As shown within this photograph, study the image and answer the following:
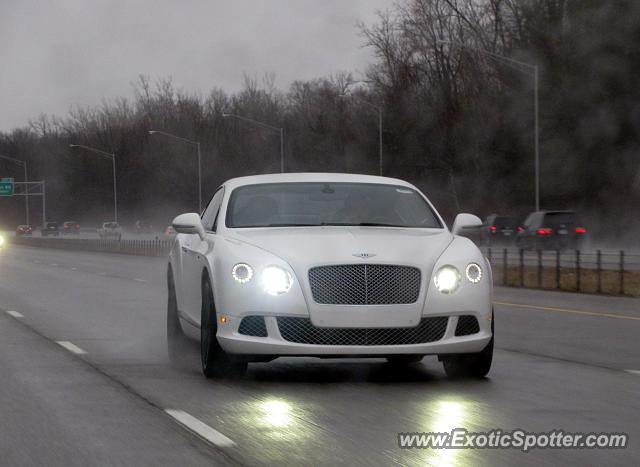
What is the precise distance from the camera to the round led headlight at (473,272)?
9.84 m

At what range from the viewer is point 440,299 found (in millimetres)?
9625

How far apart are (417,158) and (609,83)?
1110 inches

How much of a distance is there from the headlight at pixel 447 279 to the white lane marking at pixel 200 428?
2316 mm

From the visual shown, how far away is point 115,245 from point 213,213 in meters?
52.9

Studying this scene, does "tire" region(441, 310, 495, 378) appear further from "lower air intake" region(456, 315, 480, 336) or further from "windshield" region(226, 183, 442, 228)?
"windshield" region(226, 183, 442, 228)

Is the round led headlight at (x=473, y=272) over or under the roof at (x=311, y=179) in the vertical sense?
under

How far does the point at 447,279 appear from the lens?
383 inches

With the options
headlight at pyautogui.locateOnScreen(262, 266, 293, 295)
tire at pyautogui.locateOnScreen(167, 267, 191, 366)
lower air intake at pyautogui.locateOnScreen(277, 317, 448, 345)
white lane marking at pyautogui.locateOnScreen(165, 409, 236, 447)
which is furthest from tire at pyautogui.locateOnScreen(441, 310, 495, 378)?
tire at pyautogui.locateOnScreen(167, 267, 191, 366)

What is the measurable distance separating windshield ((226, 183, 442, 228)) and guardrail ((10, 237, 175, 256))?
127 feet

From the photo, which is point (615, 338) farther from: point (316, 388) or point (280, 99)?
point (280, 99)

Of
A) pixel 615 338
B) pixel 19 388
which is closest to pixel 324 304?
pixel 19 388

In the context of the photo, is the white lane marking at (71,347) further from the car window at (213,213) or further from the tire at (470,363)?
the tire at (470,363)

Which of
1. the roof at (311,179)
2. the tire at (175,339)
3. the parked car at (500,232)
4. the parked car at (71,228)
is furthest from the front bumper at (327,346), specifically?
the parked car at (71,228)

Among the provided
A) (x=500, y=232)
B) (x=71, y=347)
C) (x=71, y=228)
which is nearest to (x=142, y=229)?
(x=71, y=228)
